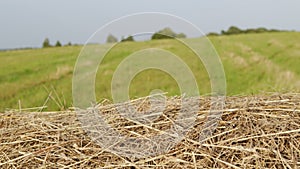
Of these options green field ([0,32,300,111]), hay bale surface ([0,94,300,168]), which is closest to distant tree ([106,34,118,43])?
hay bale surface ([0,94,300,168])

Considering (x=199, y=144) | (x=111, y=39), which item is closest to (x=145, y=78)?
(x=111, y=39)

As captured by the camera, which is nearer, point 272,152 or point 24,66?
point 272,152

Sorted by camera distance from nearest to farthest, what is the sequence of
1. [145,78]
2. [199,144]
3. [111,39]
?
1. [199,144]
2. [111,39]
3. [145,78]

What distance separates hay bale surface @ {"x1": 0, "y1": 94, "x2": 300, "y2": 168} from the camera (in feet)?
7.16

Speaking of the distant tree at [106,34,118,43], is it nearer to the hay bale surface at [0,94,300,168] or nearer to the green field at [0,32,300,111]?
the hay bale surface at [0,94,300,168]

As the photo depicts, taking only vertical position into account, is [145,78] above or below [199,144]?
below

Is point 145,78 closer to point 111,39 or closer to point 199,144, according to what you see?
point 111,39

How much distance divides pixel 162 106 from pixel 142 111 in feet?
0.48

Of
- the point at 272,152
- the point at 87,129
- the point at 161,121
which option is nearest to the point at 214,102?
the point at 161,121

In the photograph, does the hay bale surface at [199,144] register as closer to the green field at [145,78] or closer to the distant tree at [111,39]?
the distant tree at [111,39]

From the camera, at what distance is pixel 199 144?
227cm

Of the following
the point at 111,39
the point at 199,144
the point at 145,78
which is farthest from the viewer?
the point at 145,78

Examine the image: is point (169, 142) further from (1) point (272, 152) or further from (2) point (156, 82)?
(2) point (156, 82)

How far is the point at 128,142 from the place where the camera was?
2383 millimetres
